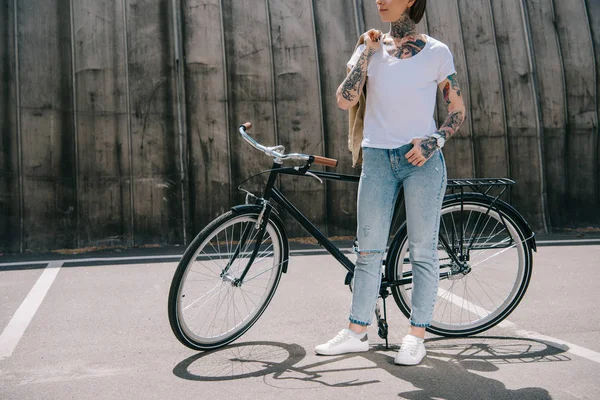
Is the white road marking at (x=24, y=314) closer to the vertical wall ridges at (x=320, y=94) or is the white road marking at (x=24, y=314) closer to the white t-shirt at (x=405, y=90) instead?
the white t-shirt at (x=405, y=90)

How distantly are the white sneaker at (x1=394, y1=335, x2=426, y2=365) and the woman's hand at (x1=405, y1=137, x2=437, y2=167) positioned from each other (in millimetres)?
957

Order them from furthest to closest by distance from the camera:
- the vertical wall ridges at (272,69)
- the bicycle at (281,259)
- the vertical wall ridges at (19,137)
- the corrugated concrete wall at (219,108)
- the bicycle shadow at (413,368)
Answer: the vertical wall ridges at (272,69), the corrugated concrete wall at (219,108), the vertical wall ridges at (19,137), the bicycle at (281,259), the bicycle shadow at (413,368)

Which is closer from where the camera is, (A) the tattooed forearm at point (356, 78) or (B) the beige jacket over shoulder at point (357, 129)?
(A) the tattooed forearm at point (356, 78)

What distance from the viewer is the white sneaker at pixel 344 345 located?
11.6ft

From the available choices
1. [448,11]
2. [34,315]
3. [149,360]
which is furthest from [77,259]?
[448,11]

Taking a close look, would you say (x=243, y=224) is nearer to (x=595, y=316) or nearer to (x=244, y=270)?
(x=244, y=270)

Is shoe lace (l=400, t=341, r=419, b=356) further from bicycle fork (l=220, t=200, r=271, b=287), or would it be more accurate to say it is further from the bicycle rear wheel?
bicycle fork (l=220, t=200, r=271, b=287)

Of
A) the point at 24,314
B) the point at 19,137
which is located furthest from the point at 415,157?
the point at 19,137

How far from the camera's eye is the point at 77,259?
6801 mm

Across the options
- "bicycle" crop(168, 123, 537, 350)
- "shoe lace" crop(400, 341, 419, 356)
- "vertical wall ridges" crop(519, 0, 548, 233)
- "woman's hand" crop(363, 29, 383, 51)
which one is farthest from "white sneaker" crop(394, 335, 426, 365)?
"vertical wall ridges" crop(519, 0, 548, 233)

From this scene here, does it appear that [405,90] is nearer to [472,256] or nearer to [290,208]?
[290,208]

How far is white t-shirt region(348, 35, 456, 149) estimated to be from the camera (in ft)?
10.9

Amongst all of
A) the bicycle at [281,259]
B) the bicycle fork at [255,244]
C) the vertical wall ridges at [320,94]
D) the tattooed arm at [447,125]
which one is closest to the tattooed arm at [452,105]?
the tattooed arm at [447,125]

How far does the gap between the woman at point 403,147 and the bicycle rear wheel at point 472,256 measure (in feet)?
0.89
